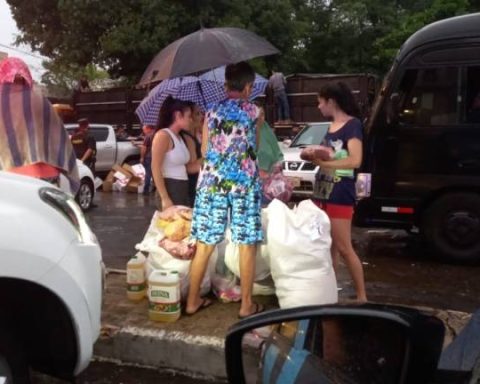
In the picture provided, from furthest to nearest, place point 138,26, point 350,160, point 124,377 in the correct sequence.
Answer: point 138,26 → point 350,160 → point 124,377

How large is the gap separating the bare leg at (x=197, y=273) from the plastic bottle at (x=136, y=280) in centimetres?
48

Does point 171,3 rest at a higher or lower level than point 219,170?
higher

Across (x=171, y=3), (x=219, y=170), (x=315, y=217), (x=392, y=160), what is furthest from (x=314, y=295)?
(x=171, y=3)

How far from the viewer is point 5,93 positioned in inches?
147

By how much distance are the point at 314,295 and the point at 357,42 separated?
32.8 metres

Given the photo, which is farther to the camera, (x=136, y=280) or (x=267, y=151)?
(x=267, y=151)

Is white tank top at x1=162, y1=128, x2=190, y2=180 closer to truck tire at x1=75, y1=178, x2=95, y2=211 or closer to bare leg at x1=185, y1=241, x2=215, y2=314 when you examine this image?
bare leg at x1=185, y1=241, x2=215, y2=314

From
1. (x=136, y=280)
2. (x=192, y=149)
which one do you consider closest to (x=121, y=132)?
(x=192, y=149)

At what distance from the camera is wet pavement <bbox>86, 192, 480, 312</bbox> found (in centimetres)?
528

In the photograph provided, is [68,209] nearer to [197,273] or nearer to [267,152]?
[197,273]

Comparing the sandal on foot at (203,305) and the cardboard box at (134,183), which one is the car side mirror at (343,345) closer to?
the sandal on foot at (203,305)

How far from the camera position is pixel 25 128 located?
3.73m

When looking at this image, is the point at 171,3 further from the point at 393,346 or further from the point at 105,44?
the point at 393,346

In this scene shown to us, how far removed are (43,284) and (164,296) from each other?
62.2 inches
